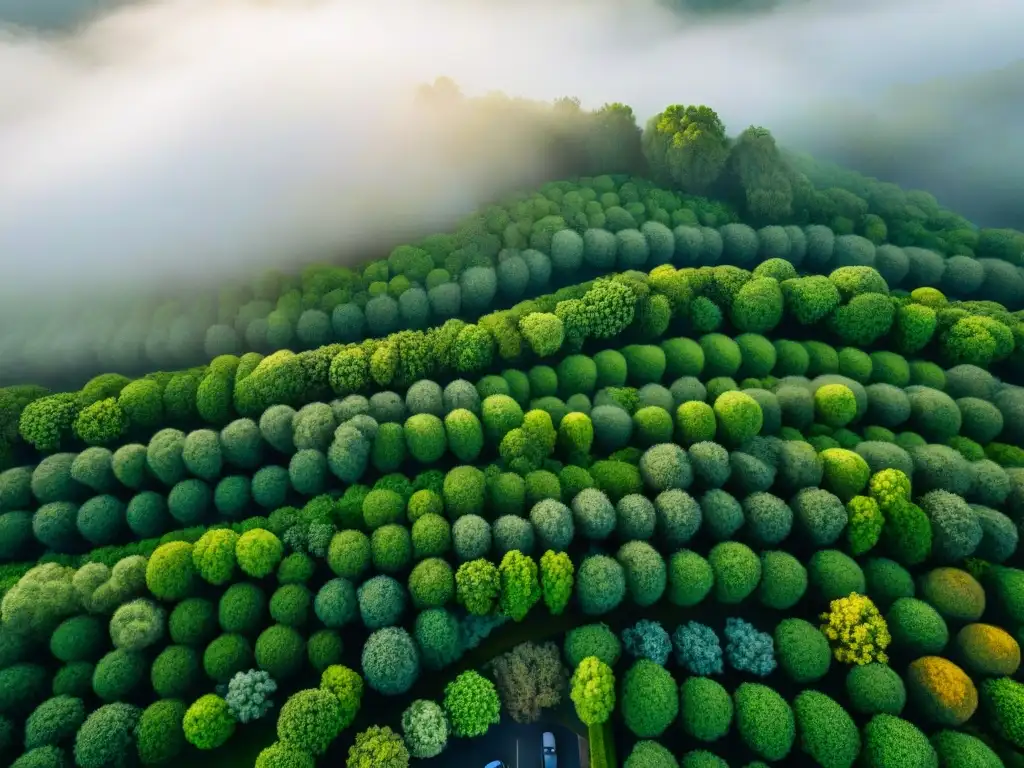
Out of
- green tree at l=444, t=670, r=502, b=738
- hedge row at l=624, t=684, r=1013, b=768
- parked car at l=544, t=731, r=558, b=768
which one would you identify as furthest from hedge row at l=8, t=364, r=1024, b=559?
parked car at l=544, t=731, r=558, b=768

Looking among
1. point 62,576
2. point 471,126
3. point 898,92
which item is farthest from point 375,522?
point 898,92

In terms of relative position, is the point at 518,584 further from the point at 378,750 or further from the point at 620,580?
the point at 378,750

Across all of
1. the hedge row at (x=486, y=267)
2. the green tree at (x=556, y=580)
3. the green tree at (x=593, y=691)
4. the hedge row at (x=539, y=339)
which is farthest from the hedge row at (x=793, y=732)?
the hedge row at (x=486, y=267)

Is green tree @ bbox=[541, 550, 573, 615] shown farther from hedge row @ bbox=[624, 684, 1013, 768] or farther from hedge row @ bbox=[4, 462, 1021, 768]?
hedge row @ bbox=[624, 684, 1013, 768]

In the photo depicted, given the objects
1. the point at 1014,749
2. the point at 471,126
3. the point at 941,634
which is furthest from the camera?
the point at 471,126

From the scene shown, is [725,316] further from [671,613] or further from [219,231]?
[219,231]

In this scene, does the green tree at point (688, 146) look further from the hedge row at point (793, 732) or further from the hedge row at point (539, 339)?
the hedge row at point (793, 732)

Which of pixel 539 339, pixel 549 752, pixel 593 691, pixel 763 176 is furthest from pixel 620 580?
pixel 763 176
